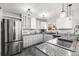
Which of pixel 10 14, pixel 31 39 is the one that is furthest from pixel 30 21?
pixel 10 14

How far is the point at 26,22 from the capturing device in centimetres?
402

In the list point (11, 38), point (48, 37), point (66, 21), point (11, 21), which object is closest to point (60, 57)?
point (66, 21)

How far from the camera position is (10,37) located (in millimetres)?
2635

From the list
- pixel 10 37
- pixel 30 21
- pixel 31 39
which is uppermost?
pixel 30 21

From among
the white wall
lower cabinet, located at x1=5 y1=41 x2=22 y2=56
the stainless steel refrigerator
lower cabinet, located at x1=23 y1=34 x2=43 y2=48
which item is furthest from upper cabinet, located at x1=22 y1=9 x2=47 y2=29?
lower cabinet, located at x1=5 y1=41 x2=22 y2=56

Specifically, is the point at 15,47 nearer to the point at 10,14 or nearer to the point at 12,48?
the point at 12,48

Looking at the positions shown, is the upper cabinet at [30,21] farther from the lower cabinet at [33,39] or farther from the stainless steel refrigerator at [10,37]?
the stainless steel refrigerator at [10,37]

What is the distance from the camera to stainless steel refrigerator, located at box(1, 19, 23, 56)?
2.51 m

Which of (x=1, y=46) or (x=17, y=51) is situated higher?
(x=1, y=46)

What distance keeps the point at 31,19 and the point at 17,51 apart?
1955 mm

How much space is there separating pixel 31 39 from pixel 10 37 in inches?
62.8

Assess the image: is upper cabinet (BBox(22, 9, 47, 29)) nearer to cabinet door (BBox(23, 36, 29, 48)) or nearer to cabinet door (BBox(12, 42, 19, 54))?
cabinet door (BBox(23, 36, 29, 48))

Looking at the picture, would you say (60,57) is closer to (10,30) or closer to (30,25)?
(10,30)

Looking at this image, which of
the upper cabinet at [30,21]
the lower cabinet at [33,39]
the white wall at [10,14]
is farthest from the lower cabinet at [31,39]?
the white wall at [10,14]
